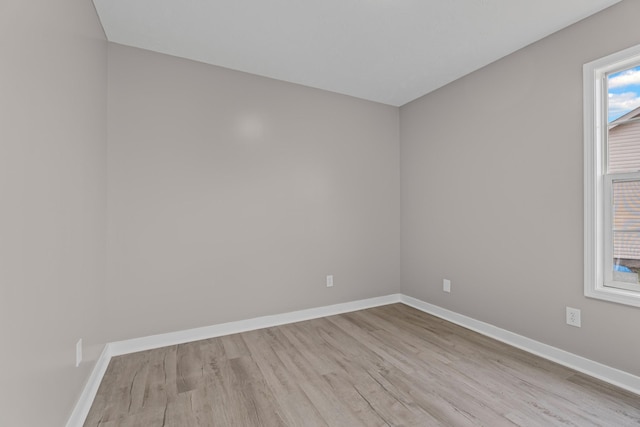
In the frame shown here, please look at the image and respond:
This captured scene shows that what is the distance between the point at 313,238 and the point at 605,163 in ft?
8.18

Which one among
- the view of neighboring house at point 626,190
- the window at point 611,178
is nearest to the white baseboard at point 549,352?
the window at point 611,178

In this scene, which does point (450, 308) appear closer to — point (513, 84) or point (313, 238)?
point (313, 238)

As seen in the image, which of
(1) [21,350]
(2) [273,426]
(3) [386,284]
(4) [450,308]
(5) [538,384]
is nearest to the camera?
(1) [21,350]

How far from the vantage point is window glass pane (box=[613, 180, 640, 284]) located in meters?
2.02

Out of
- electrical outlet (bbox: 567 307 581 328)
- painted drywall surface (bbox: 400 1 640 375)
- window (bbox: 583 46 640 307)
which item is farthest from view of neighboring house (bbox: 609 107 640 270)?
electrical outlet (bbox: 567 307 581 328)

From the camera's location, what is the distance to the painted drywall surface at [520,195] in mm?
2123

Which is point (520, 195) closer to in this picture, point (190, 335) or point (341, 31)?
point (341, 31)

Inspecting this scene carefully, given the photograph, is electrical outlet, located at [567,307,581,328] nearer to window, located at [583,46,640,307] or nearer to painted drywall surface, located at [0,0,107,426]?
window, located at [583,46,640,307]

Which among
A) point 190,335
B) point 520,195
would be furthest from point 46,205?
point 520,195

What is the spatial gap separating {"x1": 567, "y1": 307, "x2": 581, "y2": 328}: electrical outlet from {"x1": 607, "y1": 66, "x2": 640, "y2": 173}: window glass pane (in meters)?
1.02

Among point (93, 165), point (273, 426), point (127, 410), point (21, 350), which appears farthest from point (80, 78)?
point (273, 426)

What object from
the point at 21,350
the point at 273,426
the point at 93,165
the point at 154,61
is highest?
the point at 154,61

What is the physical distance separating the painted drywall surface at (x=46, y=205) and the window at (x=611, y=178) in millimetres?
3124

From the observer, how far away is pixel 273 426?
1665mm
